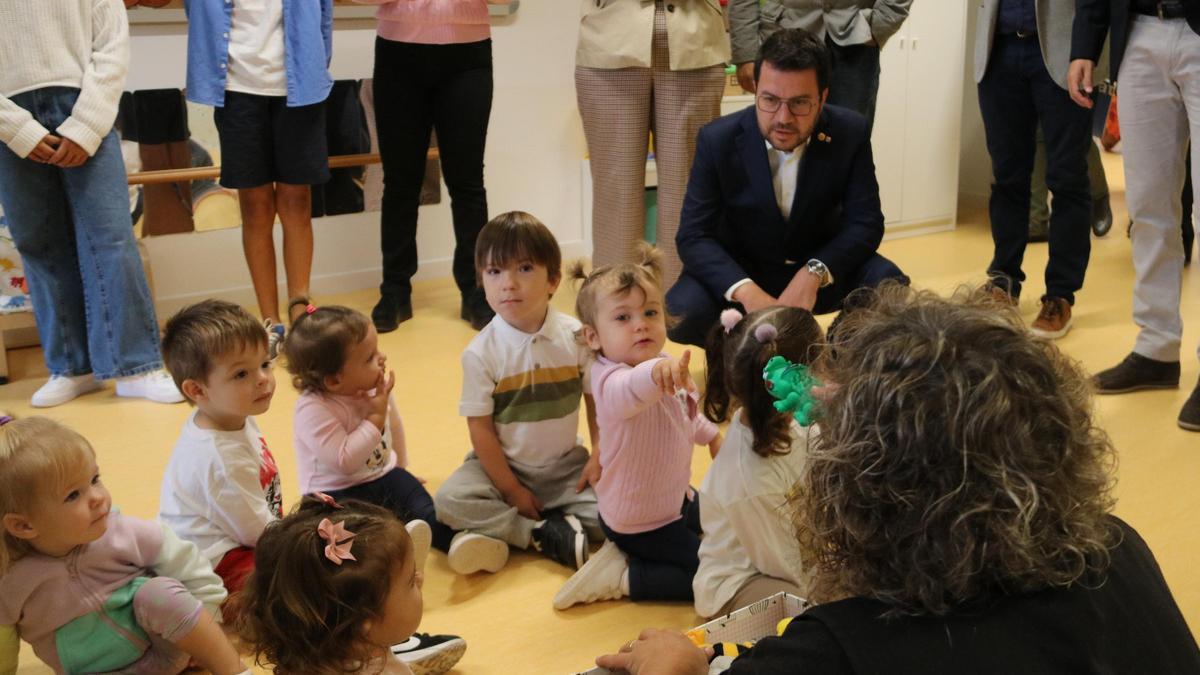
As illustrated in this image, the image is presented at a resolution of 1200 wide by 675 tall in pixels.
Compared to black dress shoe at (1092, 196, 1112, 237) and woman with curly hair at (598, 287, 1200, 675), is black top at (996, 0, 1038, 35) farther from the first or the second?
woman with curly hair at (598, 287, 1200, 675)

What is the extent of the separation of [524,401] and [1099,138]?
5604 mm

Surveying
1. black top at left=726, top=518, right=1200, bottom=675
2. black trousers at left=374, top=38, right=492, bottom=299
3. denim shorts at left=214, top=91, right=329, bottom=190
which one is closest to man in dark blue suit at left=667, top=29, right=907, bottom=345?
black trousers at left=374, top=38, right=492, bottom=299

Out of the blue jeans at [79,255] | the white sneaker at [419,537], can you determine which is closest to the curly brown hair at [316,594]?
the white sneaker at [419,537]

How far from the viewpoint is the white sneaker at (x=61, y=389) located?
3.30 m

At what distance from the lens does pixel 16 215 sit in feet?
10.3

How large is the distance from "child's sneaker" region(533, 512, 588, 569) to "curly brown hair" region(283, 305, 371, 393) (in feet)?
1.76

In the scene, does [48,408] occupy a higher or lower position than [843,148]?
lower

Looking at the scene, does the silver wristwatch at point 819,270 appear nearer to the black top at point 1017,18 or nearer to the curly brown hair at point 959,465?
the black top at point 1017,18

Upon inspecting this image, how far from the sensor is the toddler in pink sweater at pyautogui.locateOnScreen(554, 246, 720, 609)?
2.18 metres

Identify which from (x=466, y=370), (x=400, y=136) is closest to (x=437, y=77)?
(x=400, y=136)

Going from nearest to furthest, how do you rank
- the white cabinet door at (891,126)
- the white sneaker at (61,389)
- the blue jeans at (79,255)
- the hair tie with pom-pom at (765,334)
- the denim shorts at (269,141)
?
1. the hair tie with pom-pom at (765,334)
2. the blue jeans at (79,255)
3. the white sneaker at (61,389)
4. the denim shorts at (269,141)
5. the white cabinet door at (891,126)

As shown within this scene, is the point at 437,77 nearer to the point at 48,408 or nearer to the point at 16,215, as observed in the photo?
the point at 16,215

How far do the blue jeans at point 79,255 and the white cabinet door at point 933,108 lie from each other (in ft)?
10.5

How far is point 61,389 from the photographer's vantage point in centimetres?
333
